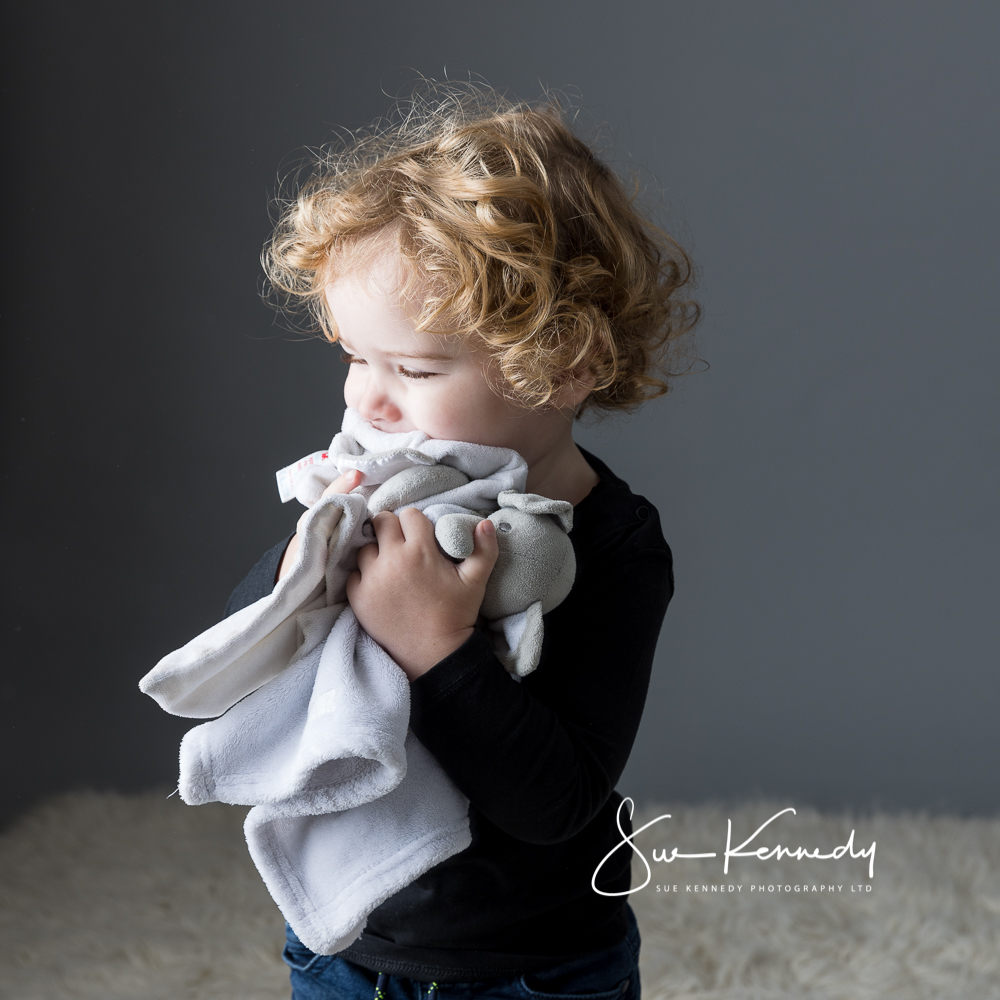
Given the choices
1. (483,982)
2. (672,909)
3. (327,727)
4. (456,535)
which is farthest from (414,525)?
(672,909)

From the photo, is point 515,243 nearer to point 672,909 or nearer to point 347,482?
point 347,482

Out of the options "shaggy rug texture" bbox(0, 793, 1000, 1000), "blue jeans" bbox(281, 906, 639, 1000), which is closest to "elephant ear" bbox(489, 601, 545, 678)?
"blue jeans" bbox(281, 906, 639, 1000)

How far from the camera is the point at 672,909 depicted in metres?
1.72

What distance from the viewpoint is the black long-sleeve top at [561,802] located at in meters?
0.69

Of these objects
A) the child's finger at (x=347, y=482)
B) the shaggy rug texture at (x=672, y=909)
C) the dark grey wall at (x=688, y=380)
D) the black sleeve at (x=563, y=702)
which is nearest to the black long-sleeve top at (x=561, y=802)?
the black sleeve at (x=563, y=702)

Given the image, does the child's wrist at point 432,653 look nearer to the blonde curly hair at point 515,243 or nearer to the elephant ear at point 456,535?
the elephant ear at point 456,535

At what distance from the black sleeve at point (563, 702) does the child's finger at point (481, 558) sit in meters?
0.04

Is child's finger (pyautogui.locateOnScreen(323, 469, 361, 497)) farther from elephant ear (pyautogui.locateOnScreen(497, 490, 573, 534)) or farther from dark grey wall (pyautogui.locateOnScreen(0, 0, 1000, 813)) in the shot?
dark grey wall (pyautogui.locateOnScreen(0, 0, 1000, 813))

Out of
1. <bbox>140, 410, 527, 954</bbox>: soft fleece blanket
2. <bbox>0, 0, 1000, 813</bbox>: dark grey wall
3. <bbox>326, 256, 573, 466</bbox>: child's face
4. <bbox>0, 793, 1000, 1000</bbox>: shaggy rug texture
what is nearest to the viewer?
<bbox>140, 410, 527, 954</bbox>: soft fleece blanket

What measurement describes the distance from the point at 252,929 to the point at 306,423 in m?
0.80

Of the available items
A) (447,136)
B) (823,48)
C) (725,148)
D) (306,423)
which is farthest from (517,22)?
(447,136)

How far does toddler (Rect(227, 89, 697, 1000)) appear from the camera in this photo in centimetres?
64

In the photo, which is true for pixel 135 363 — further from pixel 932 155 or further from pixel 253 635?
pixel 932 155

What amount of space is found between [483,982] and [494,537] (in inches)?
14.2
